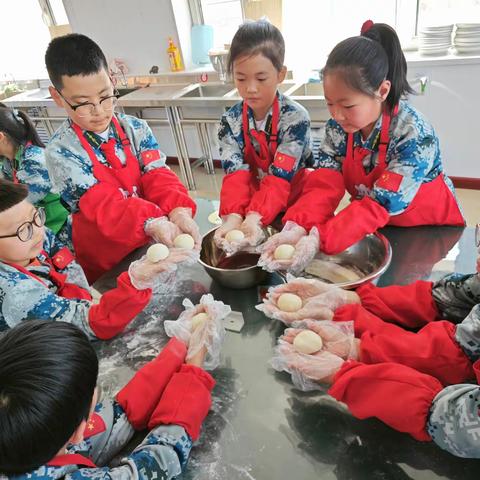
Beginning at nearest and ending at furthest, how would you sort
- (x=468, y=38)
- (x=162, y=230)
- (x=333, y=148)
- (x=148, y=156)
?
(x=162, y=230), (x=333, y=148), (x=148, y=156), (x=468, y=38)

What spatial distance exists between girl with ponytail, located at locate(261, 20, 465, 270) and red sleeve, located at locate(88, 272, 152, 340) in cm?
37

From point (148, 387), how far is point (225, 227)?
620 millimetres

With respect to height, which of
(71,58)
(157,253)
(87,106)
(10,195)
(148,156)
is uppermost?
(71,58)

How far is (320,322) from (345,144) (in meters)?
0.71

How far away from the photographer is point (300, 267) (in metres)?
1.19

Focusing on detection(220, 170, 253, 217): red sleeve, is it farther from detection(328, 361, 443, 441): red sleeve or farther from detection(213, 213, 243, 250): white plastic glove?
detection(328, 361, 443, 441): red sleeve

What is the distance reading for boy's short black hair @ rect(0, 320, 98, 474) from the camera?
594mm

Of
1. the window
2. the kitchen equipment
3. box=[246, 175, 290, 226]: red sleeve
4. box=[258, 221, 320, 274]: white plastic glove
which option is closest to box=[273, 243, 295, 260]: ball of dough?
box=[258, 221, 320, 274]: white plastic glove

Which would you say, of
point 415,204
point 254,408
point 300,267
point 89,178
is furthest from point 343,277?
point 89,178

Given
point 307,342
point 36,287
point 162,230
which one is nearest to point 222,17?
point 162,230

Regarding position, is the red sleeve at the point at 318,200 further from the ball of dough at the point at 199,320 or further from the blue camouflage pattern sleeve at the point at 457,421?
the blue camouflage pattern sleeve at the point at 457,421

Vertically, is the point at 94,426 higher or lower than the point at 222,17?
lower

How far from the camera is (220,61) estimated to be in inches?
136

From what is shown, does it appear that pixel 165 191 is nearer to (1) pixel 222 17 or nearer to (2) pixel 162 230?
(2) pixel 162 230
